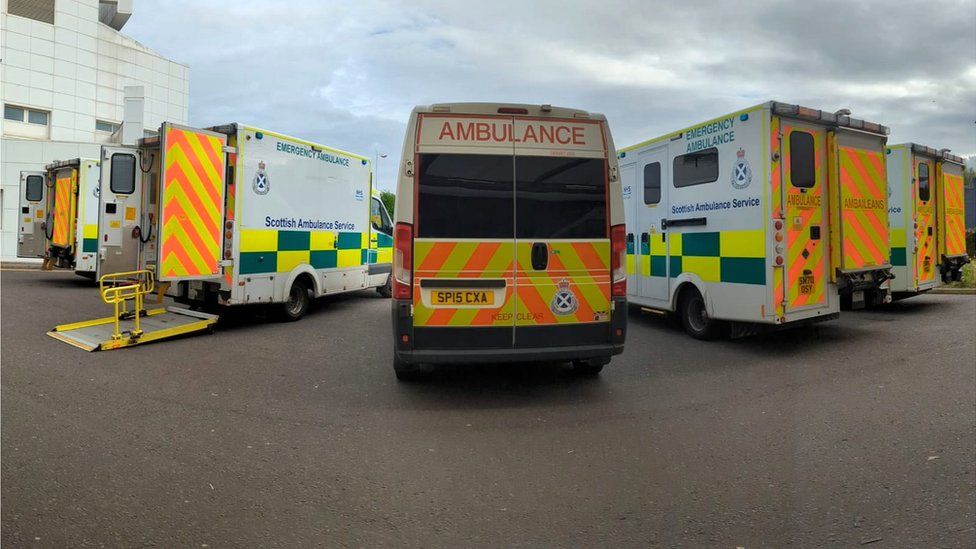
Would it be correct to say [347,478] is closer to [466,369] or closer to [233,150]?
[466,369]

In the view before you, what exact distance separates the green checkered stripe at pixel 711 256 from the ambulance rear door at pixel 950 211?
600 cm

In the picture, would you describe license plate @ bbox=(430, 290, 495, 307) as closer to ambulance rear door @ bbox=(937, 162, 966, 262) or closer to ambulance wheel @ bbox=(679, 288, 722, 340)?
ambulance wheel @ bbox=(679, 288, 722, 340)

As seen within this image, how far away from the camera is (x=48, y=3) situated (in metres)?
29.9

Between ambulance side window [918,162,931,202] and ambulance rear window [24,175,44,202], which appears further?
ambulance rear window [24,175,44,202]

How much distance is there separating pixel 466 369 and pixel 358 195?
534cm

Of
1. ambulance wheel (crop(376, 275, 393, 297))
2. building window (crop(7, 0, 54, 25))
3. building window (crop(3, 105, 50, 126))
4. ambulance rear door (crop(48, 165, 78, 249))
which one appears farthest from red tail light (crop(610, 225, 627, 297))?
building window (crop(7, 0, 54, 25))

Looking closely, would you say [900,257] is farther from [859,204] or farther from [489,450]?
[489,450]

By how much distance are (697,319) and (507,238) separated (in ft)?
13.2

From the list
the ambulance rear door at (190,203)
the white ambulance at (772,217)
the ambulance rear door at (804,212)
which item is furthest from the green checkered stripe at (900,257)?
the ambulance rear door at (190,203)

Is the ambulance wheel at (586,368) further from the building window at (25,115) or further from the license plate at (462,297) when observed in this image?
the building window at (25,115)

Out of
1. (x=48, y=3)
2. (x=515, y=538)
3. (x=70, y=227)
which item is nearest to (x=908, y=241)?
(x=515, y=538)

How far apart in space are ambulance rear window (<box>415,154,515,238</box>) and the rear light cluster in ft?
11.3

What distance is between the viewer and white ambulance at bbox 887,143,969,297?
9758mm

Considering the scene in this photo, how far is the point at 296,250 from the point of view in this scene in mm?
9000
